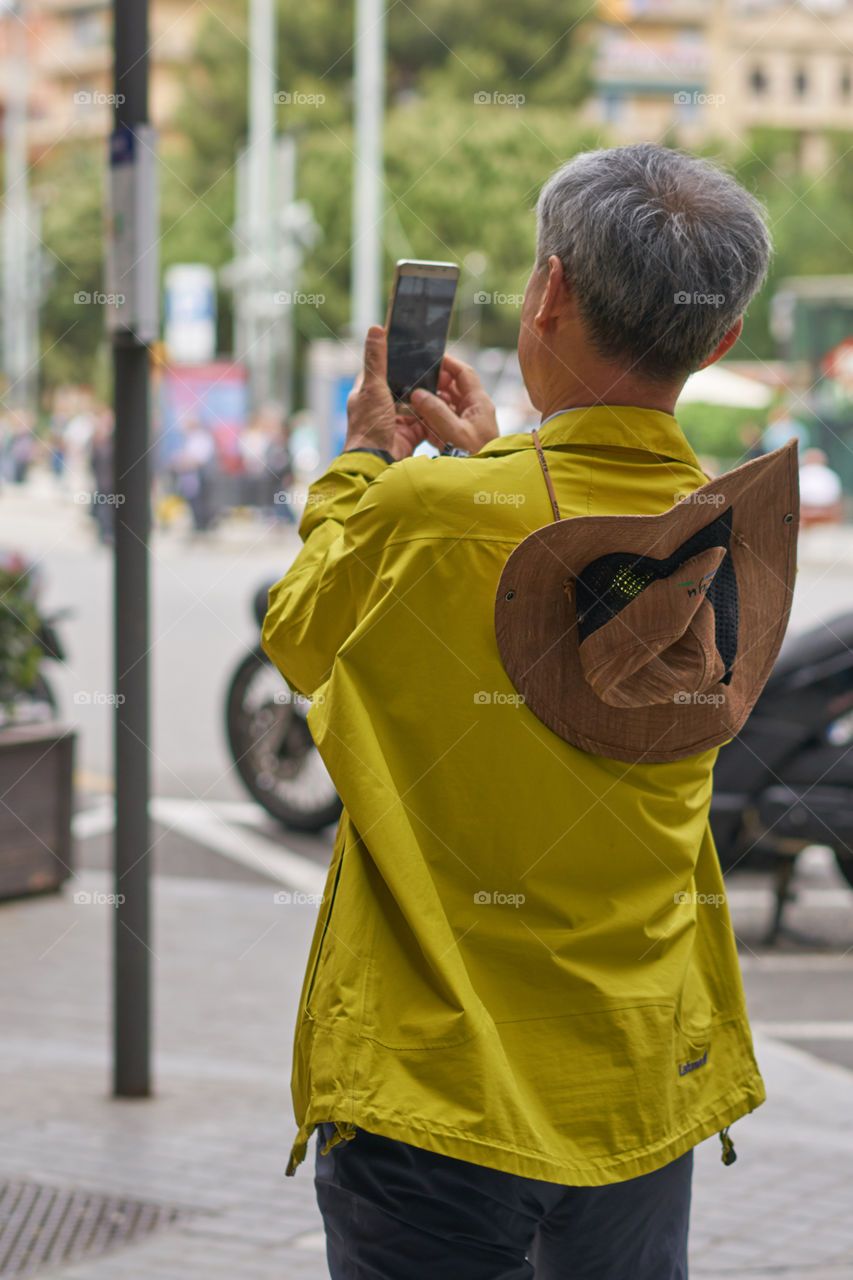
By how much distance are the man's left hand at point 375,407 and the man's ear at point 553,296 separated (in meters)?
0.22

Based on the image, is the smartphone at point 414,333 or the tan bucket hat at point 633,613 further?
the smartphone at point 414,333

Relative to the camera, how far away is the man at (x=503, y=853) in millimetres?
1626

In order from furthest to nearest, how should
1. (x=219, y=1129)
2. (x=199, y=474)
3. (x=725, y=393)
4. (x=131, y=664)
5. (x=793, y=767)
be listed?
(x=725, y=393)
(x=199, y=474)
(x=793, y=767)
(x=131, y=664)
(x=219, y=1129)

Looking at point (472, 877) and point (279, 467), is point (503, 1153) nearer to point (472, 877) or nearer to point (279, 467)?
point (472, 877)

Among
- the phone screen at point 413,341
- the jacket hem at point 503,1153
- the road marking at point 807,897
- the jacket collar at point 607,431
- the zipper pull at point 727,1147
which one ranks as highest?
the phone screen at point 413,341

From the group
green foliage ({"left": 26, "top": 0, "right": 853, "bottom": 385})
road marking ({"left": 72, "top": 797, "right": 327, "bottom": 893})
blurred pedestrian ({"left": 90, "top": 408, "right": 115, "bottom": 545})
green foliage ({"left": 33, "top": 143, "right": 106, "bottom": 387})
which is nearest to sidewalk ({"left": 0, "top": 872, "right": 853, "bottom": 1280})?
road marking ({"left": 72, "top": 797, "right": 327, "bottom": 893})

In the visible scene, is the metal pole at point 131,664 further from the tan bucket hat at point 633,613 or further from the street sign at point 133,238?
the tan bucket hat at point 633,613

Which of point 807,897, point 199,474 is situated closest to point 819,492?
point 199,474

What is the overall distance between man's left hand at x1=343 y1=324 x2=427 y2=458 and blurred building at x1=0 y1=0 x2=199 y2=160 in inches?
2610

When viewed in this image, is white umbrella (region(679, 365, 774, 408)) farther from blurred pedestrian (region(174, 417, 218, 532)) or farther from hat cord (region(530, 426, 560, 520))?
hat cord (region(530, 426, 560, 520))

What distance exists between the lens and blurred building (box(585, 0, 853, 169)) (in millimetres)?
80188

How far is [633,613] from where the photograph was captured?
1614mm

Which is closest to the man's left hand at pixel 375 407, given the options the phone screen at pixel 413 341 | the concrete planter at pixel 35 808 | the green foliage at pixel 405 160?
the phone screen at pixel 413 341

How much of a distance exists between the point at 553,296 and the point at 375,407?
0.26 m
